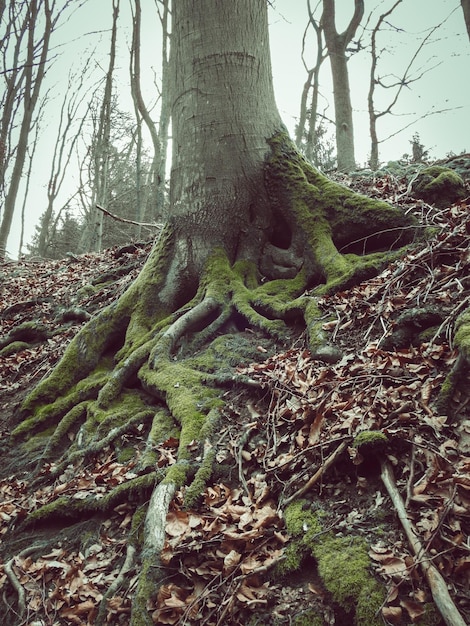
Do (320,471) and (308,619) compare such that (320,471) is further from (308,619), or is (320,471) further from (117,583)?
(117,583)

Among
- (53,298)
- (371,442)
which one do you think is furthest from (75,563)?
(53,298)

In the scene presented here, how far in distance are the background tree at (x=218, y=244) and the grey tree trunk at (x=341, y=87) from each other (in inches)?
301

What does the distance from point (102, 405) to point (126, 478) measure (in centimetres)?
119

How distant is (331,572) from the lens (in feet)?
5.96

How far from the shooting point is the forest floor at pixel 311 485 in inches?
72.0

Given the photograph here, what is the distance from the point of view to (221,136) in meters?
4.94

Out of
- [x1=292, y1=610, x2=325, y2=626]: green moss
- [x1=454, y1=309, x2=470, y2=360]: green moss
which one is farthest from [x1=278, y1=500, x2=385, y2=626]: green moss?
[x1=454, y1=309, x2=470, y2=360]: green moss

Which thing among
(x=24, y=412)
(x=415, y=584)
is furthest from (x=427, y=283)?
(x=24, y=412)

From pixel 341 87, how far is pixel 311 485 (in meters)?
13.7

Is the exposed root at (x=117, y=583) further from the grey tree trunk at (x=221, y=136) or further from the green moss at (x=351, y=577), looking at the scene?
the grey tree trunk at (x=221, y=136)

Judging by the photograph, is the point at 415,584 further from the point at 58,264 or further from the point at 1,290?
the point at 58,264

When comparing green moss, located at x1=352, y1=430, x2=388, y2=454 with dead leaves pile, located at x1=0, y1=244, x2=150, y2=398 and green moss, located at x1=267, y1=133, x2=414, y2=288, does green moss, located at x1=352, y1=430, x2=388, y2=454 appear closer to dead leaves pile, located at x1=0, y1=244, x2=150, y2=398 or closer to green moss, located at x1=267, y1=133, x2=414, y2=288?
green moss, located at x1=267, y1=133, x2=414, y2=288

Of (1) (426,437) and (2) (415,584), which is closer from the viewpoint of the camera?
(2) (415,584)

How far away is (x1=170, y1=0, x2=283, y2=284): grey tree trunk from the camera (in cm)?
495
